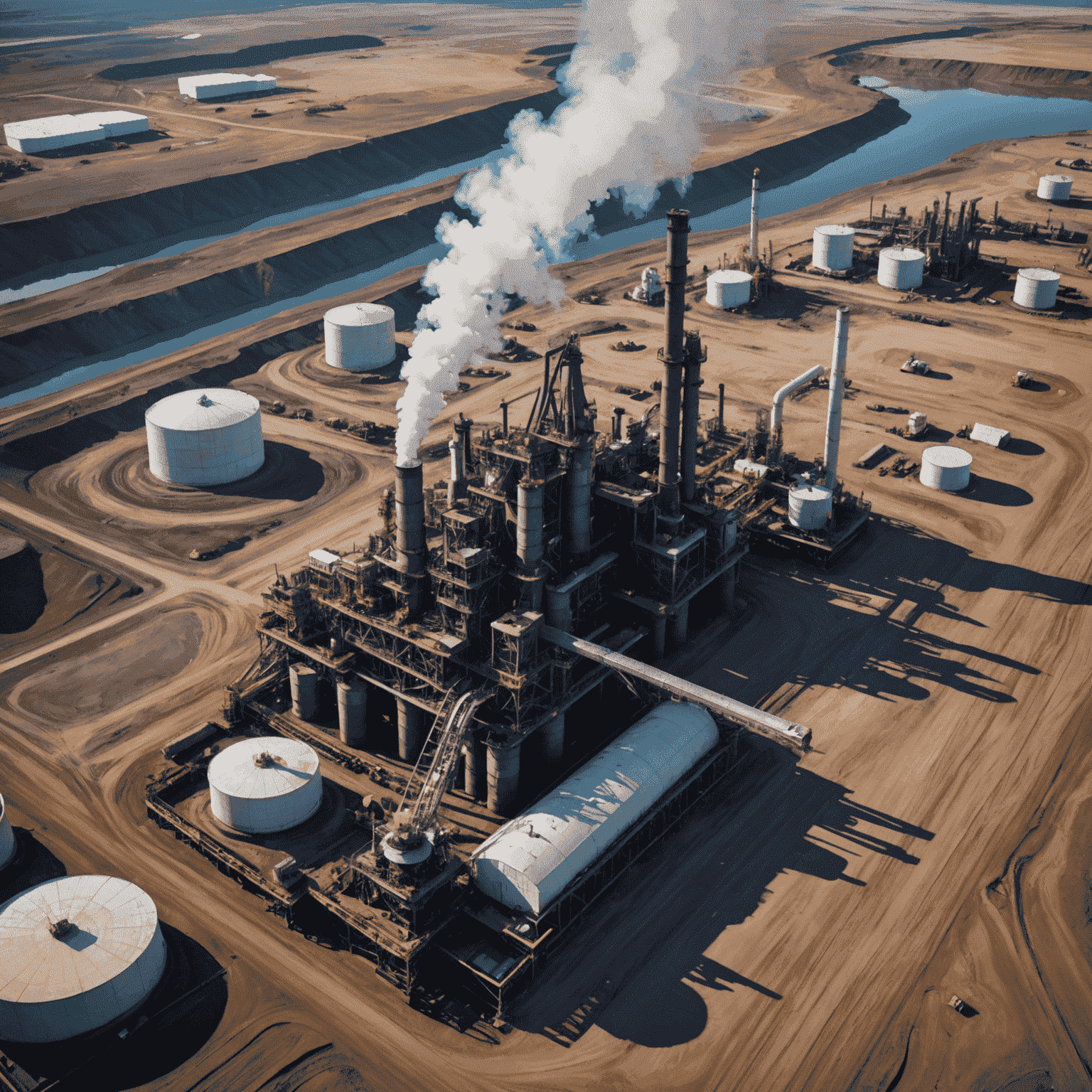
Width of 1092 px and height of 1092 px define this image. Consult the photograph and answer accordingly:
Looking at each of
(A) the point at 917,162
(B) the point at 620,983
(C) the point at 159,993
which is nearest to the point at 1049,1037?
(B) the point at 620,983

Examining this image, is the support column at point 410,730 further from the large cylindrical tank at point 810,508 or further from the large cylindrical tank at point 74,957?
the large cylindrical tank at point 810,508

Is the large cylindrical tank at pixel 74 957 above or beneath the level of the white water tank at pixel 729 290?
beneath

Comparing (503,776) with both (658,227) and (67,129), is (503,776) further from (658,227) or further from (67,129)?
(67,129)

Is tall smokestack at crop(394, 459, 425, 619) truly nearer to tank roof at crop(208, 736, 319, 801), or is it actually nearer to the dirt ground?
tank roof at crop(208, 736, 319, 801)

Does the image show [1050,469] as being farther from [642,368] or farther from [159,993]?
[159,993]

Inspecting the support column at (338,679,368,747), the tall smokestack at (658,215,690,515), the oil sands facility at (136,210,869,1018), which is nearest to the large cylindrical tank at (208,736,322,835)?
the oil sands facility at (136,210,869,1018)

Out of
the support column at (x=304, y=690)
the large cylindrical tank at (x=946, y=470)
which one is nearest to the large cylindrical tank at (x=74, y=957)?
the support column at (x=304, y=690)

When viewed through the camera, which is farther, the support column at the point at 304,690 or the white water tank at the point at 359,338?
the white water tank at the point at 359,338
